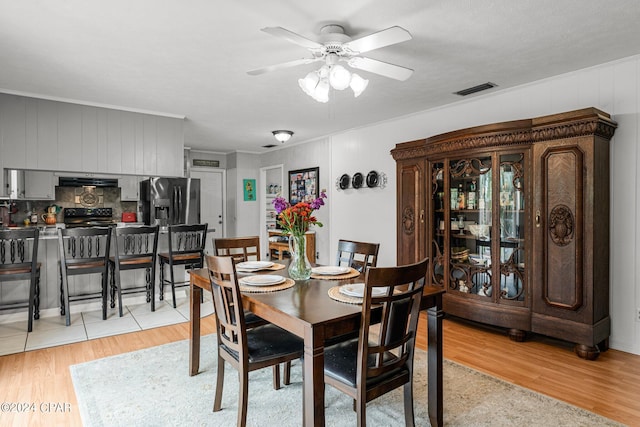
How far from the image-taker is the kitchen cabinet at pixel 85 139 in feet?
12.4

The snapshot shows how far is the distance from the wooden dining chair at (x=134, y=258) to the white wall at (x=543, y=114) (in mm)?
2716

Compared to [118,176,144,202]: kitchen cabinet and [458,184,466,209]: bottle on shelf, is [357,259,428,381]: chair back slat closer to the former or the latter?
[458,184,466,209]: bottle on shelf

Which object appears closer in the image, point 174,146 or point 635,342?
point 635,342

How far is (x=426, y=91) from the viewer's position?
3.74 meters

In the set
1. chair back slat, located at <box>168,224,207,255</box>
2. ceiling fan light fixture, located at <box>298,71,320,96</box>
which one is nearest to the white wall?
chair back slat, located at <box>168,224,207,255</box>

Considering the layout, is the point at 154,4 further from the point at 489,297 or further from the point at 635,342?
the point at 635,342

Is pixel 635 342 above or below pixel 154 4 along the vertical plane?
below

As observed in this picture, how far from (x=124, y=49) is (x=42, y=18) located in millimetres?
524

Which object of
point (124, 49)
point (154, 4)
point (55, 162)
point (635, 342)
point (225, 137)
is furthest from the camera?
point (225, 137)

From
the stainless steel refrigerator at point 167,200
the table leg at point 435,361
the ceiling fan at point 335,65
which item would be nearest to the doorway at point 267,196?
the stainless steel refrigerator at point 167,200

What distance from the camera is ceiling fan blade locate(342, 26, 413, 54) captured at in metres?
1.95

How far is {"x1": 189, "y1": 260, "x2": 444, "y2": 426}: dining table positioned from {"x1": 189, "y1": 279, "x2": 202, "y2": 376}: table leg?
223 mm

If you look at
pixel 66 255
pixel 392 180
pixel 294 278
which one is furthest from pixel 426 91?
pixel 66 255

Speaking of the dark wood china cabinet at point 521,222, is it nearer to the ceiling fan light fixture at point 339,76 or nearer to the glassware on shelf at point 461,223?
the glassware on shelf at point 461,223
